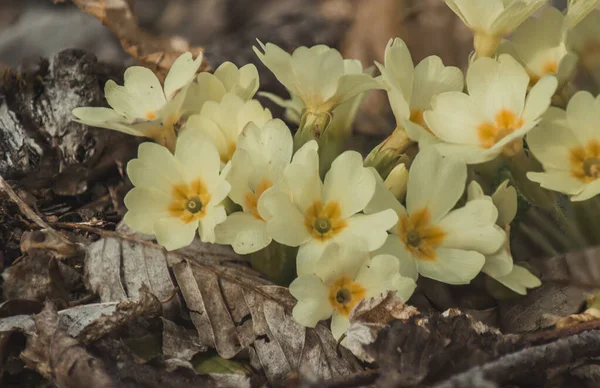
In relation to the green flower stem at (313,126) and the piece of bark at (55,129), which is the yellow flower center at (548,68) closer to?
the green flower stem at (313,126)

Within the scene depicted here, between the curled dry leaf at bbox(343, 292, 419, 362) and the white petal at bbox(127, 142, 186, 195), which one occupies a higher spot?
the white petal at bbox(127, 142, 186, 195)

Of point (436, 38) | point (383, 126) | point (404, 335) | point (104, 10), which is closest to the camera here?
point (404, 335)

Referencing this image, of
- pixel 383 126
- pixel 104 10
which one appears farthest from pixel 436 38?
pixel 104 10

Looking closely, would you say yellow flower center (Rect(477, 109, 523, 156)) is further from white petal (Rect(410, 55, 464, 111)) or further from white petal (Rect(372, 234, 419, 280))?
white petal (Rect(372, 234, 419, 280))

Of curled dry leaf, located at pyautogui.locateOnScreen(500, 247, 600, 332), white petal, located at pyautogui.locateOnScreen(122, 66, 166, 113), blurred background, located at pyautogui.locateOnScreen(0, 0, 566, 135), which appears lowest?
blurred background, located at pyautogui.locateOnScreen(0, 0, 566, 135)

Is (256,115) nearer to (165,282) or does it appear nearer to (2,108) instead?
(165,282)

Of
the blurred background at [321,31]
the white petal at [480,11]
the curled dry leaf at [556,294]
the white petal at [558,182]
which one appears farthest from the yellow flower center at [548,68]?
the blurred background at [321,31]

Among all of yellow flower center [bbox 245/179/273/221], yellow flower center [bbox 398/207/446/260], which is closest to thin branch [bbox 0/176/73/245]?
yellow flower center [bbox 245/179/273/221]

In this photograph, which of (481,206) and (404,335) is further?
(481,206)
